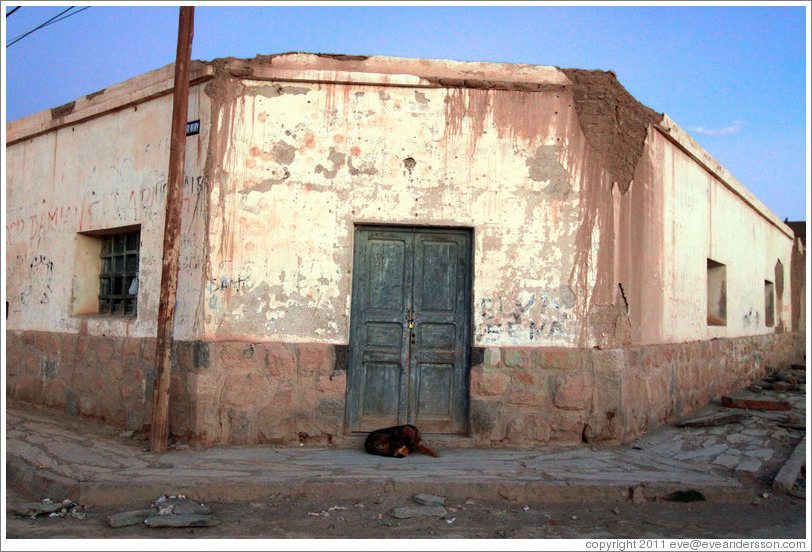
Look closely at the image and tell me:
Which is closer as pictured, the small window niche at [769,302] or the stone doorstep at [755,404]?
the stone doorstep at [755,404]

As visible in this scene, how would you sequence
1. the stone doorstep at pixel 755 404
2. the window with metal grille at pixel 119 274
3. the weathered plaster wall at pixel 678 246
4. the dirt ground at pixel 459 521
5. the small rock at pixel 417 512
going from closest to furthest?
the dirt ground at pixel 459 521 → the small rock at pixel 417 512 → the weathered plaster wall at pixel 678 246 → the window with metal grille at pixel 119 274 → the stone doorstep at pixel 755 404

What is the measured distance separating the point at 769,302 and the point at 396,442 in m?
12.1

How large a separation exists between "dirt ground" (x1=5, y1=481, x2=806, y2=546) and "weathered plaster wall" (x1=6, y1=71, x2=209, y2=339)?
7.41 feet

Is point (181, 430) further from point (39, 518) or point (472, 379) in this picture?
point (472, 379)

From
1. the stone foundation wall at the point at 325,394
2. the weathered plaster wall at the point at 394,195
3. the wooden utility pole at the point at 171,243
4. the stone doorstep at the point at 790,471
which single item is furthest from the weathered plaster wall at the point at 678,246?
the wooden utility pole at the point at 171,243

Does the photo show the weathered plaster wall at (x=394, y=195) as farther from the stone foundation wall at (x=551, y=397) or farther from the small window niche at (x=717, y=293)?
the small window niche at (x=717, y=293)

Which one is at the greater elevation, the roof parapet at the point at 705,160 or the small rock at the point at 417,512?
the roof parapet at the point at 705,160

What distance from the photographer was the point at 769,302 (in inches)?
585

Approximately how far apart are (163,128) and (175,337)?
7.41 feet

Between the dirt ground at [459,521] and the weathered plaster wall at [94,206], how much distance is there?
2259mm

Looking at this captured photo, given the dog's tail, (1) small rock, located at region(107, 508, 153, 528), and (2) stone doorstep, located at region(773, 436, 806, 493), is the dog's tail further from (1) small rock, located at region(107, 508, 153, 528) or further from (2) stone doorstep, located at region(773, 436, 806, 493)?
(2) stone doorstep, located at region(773, 436, 806, 493)

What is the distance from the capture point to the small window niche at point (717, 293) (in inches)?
420

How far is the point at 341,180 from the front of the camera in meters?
6.62

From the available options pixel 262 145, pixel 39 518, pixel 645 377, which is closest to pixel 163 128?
pixel 262 145
